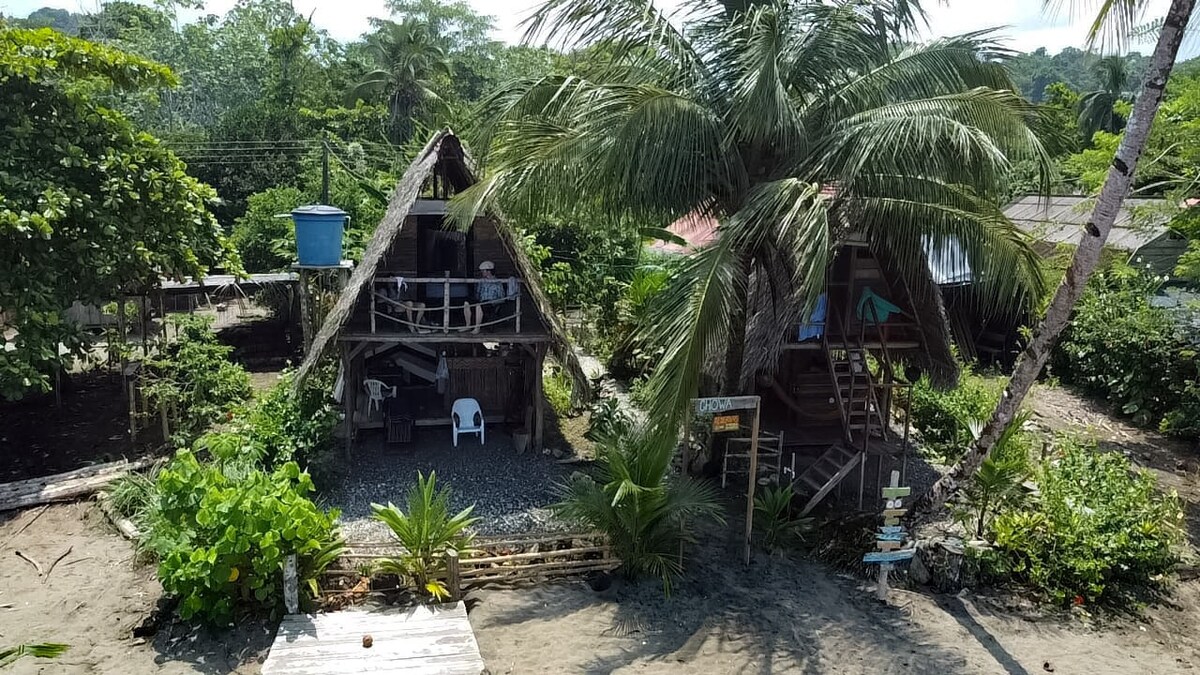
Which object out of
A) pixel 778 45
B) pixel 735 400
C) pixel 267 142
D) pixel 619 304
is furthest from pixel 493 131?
pixel 267 142

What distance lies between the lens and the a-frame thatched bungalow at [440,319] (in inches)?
384

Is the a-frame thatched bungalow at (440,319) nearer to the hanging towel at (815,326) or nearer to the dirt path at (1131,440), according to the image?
the hanging towel at (815,326)

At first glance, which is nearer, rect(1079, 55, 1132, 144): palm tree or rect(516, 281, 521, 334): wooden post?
rect(516, 281, 521, 334): wooden post

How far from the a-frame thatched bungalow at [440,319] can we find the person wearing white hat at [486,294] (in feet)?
0.05

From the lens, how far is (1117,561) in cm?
762

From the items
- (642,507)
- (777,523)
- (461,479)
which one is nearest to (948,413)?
(777,523)

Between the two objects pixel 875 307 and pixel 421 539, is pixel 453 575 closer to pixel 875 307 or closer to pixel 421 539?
pixel 421 539

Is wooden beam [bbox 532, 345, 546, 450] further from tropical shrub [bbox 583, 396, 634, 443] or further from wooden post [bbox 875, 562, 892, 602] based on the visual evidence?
wooden post [bbox 875, 562, 892, 602]

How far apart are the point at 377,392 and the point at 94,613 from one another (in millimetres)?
4497

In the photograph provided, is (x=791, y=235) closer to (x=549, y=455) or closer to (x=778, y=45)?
(x=778, y=45)

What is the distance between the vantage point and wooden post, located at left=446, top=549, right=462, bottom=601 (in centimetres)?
704

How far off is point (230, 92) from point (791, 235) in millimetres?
31360

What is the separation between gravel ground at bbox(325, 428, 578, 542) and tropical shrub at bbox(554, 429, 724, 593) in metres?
1.00

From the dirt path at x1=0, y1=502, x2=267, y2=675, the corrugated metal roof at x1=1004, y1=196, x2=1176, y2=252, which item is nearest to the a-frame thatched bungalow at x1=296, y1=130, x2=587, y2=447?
the dirt path at x1=0, y1=502, x2=267, y2=675
